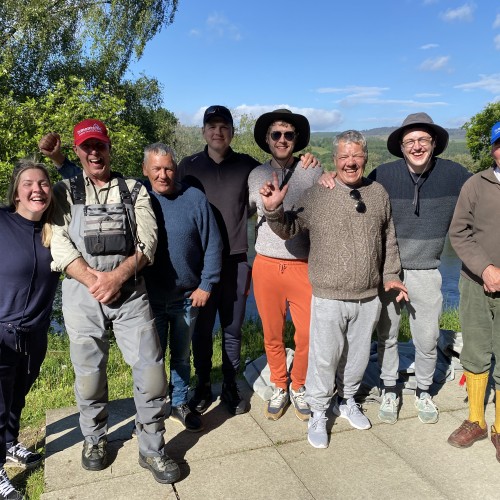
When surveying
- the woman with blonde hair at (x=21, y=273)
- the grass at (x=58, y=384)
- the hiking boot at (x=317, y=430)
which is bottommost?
the grass at (x=58, y=384)

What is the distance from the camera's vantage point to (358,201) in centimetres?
324

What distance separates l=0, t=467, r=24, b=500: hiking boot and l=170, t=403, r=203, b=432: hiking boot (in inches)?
44.5

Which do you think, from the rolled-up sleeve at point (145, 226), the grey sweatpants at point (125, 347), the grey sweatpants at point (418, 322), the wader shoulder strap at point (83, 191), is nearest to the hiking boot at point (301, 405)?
the grey sweatpants at point (418, 322)

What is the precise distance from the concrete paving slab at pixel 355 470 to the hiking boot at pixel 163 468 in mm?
743

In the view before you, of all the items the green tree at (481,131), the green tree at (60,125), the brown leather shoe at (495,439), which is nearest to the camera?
the brown leather shoe at (495,439)

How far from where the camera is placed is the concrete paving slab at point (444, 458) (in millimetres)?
2844

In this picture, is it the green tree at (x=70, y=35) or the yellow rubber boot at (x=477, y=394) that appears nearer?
the yellow rubber boot at (x=477, y=394)

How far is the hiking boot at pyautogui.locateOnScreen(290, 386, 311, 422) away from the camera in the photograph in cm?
365

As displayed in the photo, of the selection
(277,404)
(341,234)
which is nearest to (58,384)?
(277,404)

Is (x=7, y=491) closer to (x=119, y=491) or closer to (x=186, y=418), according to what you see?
(x=119, y=491)

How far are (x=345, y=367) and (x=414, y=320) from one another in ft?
2.16

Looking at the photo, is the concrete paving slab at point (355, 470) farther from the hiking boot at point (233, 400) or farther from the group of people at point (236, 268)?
the hiking boot at point (233, 400)

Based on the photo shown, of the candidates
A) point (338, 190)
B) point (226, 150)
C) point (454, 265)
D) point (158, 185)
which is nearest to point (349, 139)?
point (338, 190)

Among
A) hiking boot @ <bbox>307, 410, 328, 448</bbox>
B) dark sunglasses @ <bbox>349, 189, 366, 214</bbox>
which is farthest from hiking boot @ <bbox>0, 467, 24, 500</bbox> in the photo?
dark sunglasses @ <bbox>349, 189, 366, 214</bbox>
